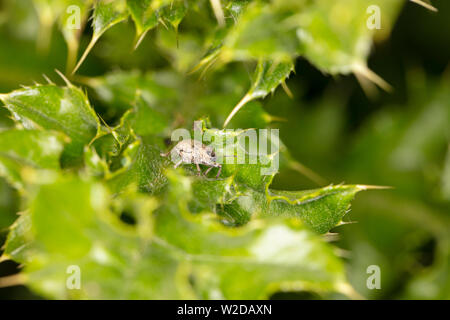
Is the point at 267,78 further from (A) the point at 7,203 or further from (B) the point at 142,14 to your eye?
(A) the point at 7,203

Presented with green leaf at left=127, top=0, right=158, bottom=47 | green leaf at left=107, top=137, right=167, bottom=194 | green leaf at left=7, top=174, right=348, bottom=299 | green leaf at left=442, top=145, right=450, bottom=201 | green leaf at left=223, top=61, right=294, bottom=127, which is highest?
green leaf at left=127, top=0, right=158, bottom=47

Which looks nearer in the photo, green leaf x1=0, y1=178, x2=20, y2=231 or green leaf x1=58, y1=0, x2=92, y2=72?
green leaf x1=58, y1=0, x2=92, y2=72

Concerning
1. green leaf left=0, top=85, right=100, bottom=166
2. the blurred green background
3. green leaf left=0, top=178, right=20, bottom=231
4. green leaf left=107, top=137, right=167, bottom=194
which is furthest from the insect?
green leaf left=0, top=178, right=20, bottom=231

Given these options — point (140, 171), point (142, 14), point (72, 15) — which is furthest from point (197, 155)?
point (72, 15)

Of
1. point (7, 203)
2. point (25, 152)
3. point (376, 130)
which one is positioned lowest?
point (25, 152)

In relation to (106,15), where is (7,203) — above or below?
below

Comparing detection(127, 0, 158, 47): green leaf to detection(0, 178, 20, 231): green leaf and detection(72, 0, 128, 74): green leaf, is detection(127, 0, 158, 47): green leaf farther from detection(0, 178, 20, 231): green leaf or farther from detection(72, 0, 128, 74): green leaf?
detection(0, 178, 20, 231): green leaf

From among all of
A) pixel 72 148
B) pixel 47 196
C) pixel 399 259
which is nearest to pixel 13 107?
pixel 72 148
